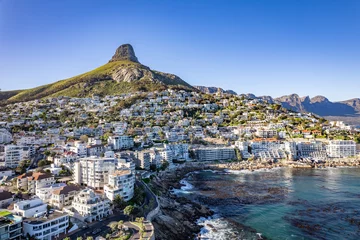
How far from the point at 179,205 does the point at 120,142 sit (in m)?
30.4

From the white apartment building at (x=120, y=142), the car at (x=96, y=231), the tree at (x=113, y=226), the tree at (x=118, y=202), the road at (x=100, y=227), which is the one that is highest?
the white apartment building at (x=120, y=142)

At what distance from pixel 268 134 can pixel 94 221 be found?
6017 centimetres

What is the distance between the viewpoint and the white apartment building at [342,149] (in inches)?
2456

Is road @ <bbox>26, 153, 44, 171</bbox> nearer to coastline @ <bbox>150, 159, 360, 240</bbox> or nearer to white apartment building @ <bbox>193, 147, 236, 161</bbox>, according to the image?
coastline @ <bbox>150, 159, 360, 240</bbox>

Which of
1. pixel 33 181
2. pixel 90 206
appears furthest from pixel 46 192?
pixel 90 206

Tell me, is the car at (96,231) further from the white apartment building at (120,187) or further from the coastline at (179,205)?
the white apartment building at (120,187)

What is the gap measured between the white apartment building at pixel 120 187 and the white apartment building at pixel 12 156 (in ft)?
77.6

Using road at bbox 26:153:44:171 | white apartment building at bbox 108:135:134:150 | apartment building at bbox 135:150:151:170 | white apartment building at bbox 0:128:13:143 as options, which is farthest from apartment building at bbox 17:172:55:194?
white apartment building at bbox 0:128:13:143

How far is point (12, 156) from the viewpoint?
43906mm

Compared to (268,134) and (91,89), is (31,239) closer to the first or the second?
(268,134)

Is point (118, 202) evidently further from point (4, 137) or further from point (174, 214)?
point (4, 137)

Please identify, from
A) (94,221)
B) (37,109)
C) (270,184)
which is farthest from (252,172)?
(37,109)

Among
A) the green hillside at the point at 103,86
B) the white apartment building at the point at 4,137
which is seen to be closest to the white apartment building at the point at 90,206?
the white apartment building at the point at 4,137

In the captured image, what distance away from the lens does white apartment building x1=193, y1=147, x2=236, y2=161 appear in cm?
6025
